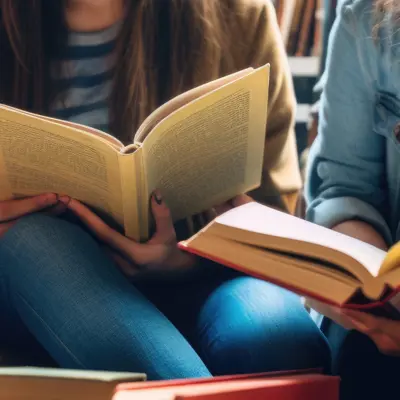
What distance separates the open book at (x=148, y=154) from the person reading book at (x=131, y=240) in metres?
A: 0.03

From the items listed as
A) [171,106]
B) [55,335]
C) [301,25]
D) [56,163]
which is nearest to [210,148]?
[171,106]

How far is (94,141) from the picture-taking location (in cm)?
80

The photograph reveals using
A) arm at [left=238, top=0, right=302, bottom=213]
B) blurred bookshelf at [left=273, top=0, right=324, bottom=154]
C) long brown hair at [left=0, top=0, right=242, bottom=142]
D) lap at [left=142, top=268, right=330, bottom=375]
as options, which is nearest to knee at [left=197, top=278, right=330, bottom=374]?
lap at [left=142, top=268, right=330, bottom=375]

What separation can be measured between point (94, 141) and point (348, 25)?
39cm

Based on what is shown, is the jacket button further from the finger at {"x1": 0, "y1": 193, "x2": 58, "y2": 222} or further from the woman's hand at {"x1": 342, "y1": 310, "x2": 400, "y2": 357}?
the finger at {"x1": 0, "y1": 193, "x2": 58, "y2": 222}

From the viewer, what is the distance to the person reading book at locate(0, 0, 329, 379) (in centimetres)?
83

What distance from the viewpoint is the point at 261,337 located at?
882 millimetres

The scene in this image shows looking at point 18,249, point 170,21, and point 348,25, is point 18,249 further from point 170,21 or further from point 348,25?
point 348,25

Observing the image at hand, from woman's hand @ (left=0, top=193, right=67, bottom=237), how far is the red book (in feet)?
1.01

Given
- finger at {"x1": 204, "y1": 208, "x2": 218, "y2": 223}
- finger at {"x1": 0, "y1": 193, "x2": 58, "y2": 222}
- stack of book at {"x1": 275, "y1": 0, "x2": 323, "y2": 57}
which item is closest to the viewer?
finger at {"x1": 0, "y1": 193, "x2": 58, "y2": 222}

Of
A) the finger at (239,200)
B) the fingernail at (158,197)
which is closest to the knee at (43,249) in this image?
the fingernail at (158,197)

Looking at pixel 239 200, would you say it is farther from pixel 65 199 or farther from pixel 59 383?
pixel 59 383

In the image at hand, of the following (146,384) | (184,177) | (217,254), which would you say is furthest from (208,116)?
(146,384)

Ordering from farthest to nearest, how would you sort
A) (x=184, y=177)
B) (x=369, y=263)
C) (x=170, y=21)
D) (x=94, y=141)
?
(x=170, y=21)
(x=184, y=177)
(x=94, y=141)
(x=369, y=263)
